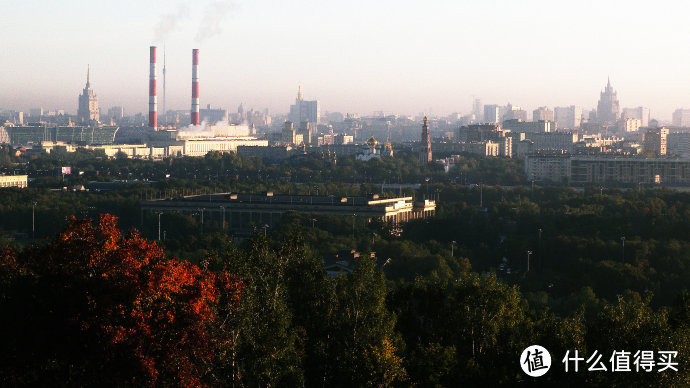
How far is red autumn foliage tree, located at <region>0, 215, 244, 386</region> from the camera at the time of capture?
59.4ft

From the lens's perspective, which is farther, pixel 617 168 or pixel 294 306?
pixel 617 168

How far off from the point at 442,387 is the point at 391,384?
39.4 inches

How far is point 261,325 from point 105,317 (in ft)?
12.3

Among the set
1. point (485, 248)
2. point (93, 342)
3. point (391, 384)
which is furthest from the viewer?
point (485, 248)

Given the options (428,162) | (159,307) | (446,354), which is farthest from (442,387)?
(428,162)

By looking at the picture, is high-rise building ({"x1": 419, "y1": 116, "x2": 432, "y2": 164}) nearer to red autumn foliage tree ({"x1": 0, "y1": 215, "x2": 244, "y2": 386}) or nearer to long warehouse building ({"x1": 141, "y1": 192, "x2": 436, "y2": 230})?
long warehouse building ({"x1": 141, "y1": 192, "x2": 436, "y2": 230})

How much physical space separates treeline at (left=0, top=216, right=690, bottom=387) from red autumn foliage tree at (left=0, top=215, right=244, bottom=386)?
0.07 feet

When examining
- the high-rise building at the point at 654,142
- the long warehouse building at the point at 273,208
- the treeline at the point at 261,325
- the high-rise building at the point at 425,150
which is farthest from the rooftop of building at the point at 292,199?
the high-rise building at the point at 654,142

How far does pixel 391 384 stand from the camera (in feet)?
71.8

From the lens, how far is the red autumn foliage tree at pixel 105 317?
18.1 m

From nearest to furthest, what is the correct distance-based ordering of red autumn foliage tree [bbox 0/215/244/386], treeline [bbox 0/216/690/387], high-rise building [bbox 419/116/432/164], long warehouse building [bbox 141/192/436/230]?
red autumn foliage tree [bbox 0/215/244/386]
treeline [bbox 0/216/690/387]
long warehouse building [bbox 141/192/436/230]
high-rise building [bbox 419/116/432/164]

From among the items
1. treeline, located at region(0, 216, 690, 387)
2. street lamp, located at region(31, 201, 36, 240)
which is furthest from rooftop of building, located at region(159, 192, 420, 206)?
treeline, located at region(0, 216, 690, 387)

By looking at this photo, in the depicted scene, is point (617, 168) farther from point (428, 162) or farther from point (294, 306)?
point (294, 306)

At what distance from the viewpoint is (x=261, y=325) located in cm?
2108
